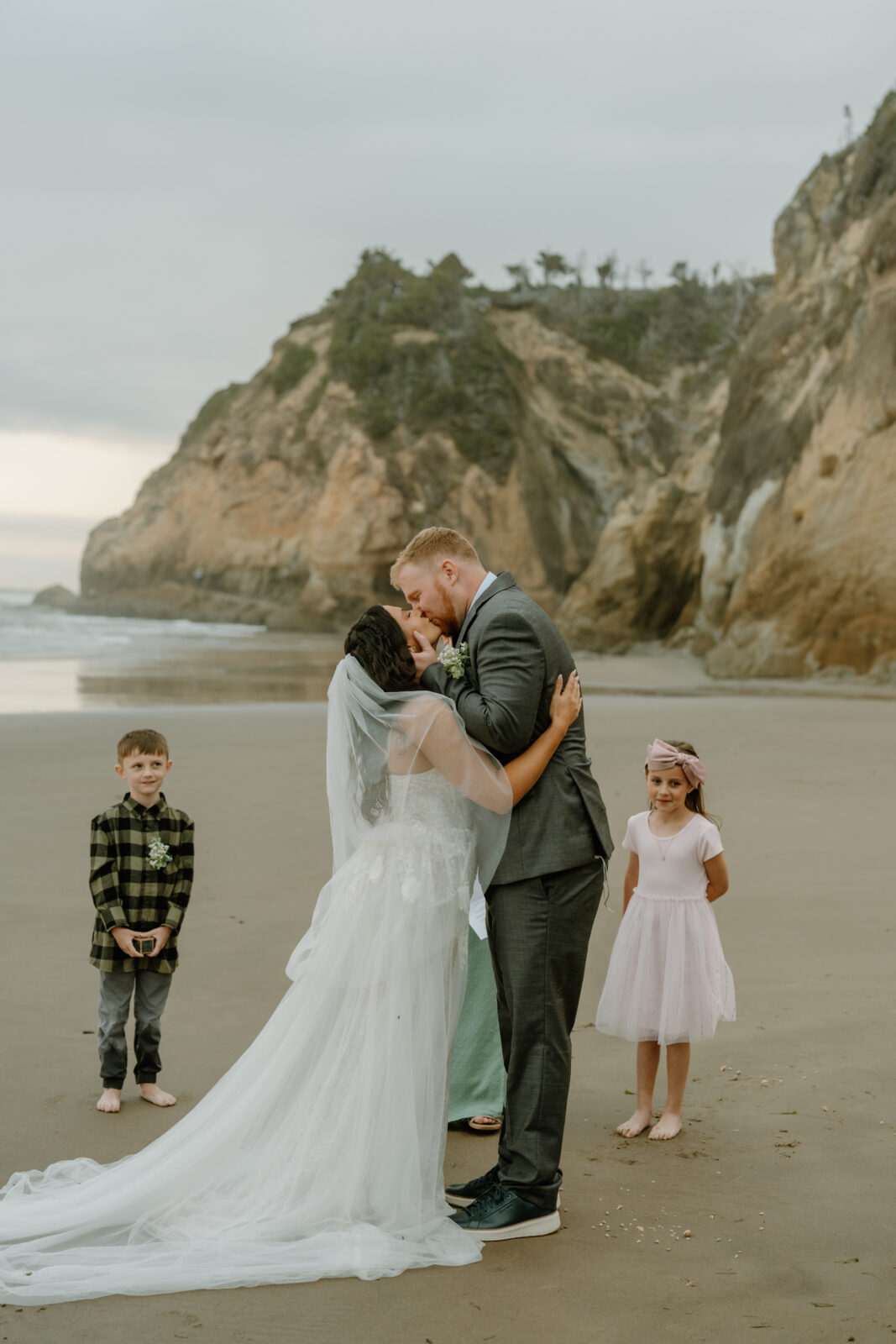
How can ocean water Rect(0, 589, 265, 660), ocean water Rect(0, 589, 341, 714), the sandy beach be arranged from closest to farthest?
the sandy beach, ocean water Rect(0, 589, 341, 714), ocean water Rect(0, 589, 265, 660)

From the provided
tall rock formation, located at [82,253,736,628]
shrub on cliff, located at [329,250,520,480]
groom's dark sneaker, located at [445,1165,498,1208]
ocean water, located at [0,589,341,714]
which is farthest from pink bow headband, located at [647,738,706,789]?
shrub on cliff, located at [329,250,520,480]

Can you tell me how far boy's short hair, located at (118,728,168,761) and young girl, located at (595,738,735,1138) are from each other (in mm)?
1592

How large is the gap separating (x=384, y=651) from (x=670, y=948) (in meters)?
1.39

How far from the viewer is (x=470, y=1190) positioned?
132 inches

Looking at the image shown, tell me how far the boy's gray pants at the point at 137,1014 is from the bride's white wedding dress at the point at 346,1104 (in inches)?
26.4

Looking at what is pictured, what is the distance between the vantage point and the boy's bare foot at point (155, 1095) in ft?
13.1

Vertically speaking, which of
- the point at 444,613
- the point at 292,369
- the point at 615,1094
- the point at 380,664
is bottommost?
the point at 615,1094

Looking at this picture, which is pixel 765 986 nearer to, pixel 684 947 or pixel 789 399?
pixel 684 947

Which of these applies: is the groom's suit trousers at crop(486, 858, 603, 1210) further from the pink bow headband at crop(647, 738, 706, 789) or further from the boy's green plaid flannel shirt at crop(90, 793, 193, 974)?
the boy's green plaid flannel shirt at crop(90, 793, 193, 974)

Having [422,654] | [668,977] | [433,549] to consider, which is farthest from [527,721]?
[668,977]

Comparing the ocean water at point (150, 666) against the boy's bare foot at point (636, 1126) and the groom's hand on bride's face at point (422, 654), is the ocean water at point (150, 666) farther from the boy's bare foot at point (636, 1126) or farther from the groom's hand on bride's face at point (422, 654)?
the groom's hand on bride's face at point (422, 654)

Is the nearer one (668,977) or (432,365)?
(668,977)

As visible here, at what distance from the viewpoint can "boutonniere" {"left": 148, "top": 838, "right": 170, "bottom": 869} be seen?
4.04 m

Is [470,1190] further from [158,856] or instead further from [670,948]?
[158,856]
